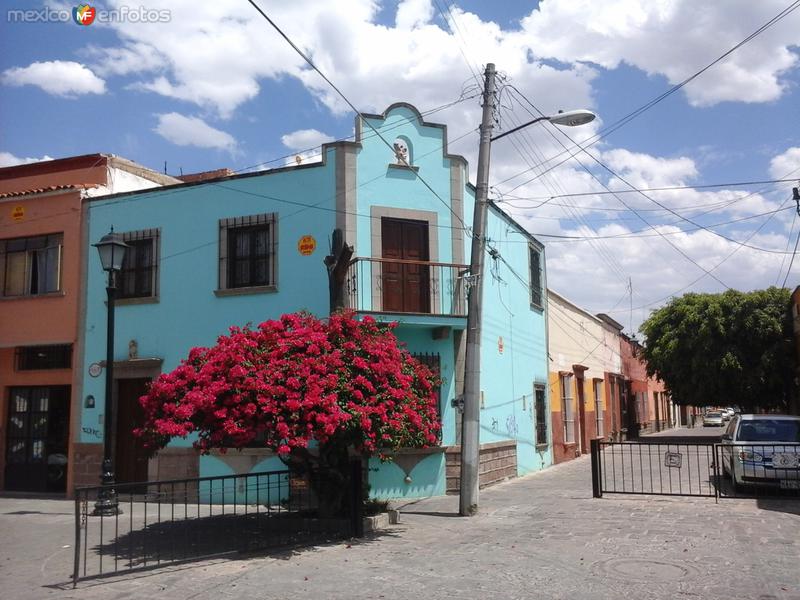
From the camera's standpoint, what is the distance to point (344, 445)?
9.88m

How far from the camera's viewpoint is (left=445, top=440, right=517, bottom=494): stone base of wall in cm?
1408

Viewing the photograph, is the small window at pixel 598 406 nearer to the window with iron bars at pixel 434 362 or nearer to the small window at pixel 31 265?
the window with iron bars at pixel 434 362

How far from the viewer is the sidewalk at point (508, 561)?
23.4 ft

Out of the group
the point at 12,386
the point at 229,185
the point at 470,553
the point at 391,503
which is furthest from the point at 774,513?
the point at 12,386

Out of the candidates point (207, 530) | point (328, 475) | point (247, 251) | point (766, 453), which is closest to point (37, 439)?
point (247, 251)

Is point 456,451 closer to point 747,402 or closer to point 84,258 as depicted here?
point 84,258

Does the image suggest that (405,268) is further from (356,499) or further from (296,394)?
(296,394)

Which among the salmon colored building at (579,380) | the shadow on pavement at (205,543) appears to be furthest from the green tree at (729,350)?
the shadow on pavement at (205,543)

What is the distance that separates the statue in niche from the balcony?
2.05 metres

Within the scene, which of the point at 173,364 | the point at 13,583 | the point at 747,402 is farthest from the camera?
the point at 747,402

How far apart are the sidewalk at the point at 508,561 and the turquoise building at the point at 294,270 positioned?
307cm

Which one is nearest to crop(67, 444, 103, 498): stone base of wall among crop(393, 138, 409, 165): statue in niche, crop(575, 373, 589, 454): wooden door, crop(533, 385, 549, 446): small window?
crop(393, 138, 409, 165): statue in niche

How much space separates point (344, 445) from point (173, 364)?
6.43 metres

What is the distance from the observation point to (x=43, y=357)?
1642cm
